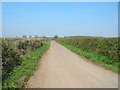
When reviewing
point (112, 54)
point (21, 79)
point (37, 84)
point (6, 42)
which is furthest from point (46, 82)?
point (112, 54)

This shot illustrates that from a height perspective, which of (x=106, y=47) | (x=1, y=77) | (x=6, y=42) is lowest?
(x=1, y=77)

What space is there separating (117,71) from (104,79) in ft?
5.82

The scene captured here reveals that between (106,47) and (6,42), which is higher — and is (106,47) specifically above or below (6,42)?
below

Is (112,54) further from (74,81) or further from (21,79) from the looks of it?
(21,79)

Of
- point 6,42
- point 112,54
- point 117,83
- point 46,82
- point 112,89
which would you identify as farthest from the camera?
point 112,54

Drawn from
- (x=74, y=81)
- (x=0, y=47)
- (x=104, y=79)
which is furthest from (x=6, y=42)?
(x=104, y=79)

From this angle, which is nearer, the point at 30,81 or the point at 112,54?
the point at 30,81

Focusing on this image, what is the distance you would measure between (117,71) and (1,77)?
738 centimetres

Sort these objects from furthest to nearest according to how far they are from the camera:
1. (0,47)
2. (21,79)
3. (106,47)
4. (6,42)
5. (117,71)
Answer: (106,47) < (6,42) < (0,47) < (117,71) < (21,79)

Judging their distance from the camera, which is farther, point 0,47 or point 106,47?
point 106,47

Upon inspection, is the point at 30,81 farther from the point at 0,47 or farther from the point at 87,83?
the point at 0,47

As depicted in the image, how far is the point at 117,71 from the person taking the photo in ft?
27.8

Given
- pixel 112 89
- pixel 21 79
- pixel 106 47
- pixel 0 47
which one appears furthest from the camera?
pixel 106 47

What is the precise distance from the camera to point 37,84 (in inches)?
275
